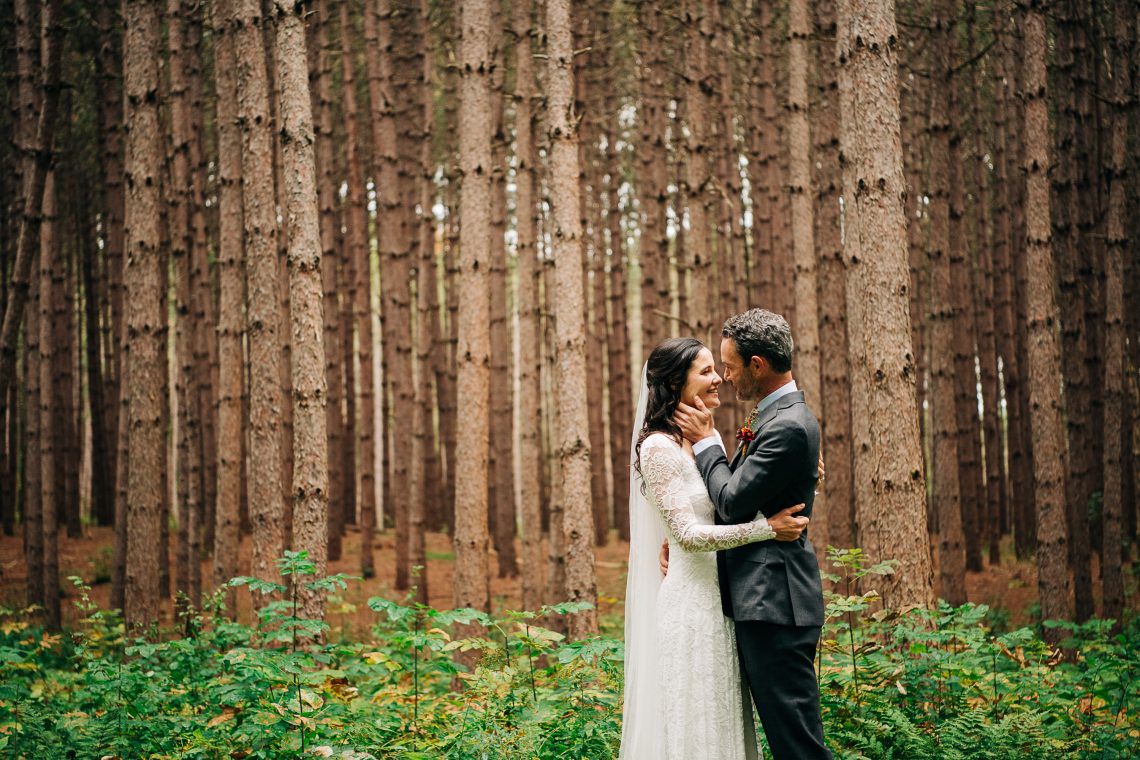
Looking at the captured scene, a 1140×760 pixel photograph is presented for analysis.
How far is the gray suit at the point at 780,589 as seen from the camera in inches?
135

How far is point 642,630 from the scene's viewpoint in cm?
410

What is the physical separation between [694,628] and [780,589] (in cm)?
46

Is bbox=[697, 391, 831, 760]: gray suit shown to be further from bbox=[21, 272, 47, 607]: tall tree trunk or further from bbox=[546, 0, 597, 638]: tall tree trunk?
bbox=[21, 272, 47, 607]: tall tree trunk

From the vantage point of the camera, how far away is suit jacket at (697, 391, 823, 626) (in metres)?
3.47

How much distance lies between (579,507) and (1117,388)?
246 inches

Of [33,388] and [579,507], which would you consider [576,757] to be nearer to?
[579,507]

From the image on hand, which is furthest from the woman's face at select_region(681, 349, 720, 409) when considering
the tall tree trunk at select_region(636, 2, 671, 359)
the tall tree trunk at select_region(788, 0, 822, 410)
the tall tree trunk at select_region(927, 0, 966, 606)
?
the tall tree trunk at select_region(636, 2, 671, 359)

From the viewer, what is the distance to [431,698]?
6.21 m

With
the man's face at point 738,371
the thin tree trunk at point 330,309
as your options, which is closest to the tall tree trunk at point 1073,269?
the man's face at point 738,371

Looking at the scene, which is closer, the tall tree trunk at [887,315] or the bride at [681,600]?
the bride at [681,600]

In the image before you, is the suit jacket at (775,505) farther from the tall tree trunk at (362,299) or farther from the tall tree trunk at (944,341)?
the tall tree trunk at (362,299)

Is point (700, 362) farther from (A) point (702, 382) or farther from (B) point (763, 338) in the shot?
(B) point (763, 338)

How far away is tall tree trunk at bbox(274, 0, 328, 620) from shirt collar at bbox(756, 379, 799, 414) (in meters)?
3.62

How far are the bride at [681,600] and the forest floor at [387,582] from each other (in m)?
→ 6.67
